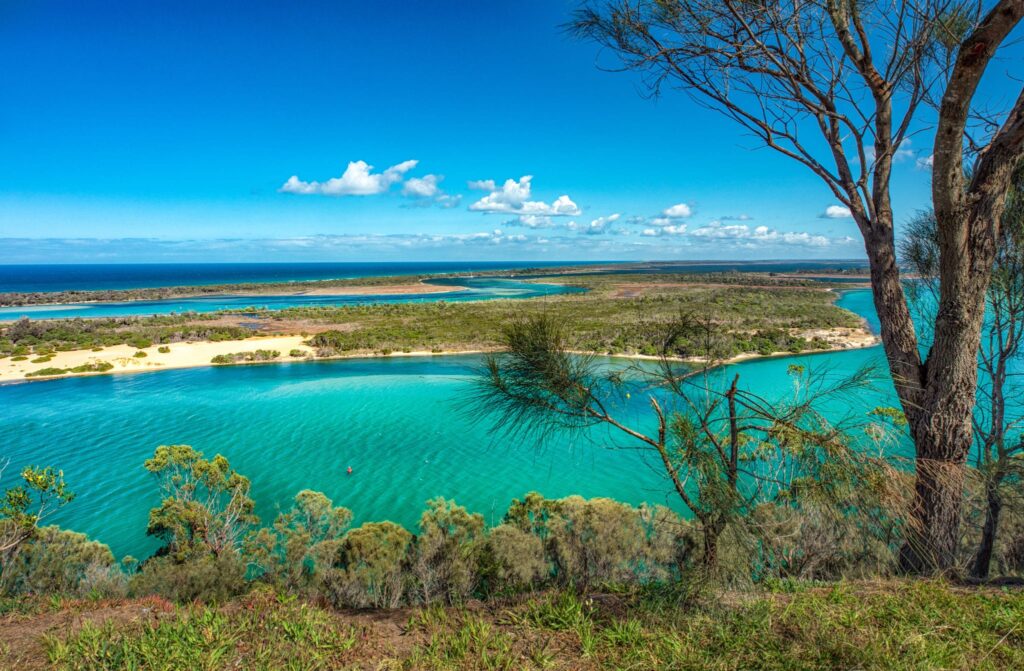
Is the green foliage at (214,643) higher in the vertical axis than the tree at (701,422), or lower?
lower

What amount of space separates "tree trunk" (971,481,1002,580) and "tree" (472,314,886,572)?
5.46ft

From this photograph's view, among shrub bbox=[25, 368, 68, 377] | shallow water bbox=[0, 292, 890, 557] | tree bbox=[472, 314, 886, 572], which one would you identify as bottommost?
shallow water bbox=[0, 292, 890, 557]

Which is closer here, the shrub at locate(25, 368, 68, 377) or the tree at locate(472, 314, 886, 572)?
the tree at locate(472, 314, 886, 572)

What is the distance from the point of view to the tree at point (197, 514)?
7863mm

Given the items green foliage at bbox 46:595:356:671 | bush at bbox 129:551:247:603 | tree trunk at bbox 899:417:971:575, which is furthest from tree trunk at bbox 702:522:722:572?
bush at bbox 129:551:247:603

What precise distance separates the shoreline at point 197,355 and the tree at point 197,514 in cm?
1398

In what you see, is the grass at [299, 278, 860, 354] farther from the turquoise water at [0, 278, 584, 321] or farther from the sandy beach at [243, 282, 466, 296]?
the sandy beach at [243, 282, 466, 296]

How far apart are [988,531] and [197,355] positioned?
108 feet

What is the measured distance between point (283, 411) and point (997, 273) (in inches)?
775

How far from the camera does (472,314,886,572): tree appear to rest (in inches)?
101

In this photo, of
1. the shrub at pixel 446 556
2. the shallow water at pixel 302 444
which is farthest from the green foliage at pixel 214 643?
the shallow water at pixel 302 444

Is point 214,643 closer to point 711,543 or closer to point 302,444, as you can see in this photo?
point 711,543

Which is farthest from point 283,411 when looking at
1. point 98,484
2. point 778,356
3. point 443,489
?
point 778,356

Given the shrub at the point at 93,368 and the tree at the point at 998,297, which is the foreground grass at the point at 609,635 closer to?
the tree at the point at 998,297
